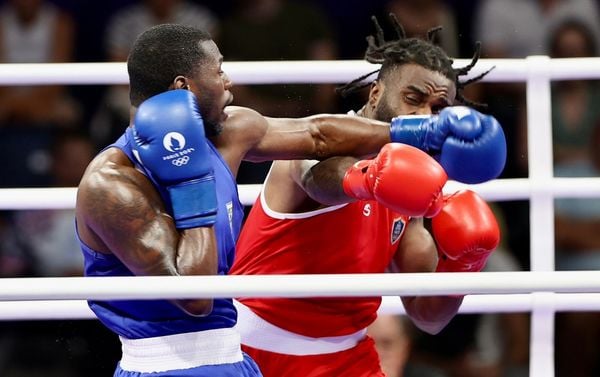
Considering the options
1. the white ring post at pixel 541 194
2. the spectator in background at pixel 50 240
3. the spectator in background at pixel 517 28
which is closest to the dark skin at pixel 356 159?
the white ring post at pixel 541 194

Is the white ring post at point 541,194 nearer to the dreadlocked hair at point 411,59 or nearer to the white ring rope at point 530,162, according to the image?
the white ring rope at point 530,162

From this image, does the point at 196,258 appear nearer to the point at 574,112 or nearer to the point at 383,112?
the point at 383,112

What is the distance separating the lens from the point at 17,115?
4.84m

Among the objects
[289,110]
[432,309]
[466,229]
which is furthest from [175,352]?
[289,110]

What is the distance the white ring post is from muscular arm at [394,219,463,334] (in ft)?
0.81

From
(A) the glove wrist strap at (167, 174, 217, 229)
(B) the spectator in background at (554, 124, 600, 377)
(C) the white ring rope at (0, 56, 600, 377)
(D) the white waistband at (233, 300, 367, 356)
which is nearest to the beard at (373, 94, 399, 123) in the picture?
(C) the white ring rope at (0, 56, 600, 377)

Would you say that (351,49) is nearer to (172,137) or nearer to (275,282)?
(172,137)

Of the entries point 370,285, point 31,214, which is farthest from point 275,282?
point 31,214

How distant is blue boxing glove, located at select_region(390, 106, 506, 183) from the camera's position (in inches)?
97.7

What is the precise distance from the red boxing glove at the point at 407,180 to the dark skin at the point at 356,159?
0.75 ft

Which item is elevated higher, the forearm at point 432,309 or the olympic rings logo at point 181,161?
the olympic rings logo at point 181,161

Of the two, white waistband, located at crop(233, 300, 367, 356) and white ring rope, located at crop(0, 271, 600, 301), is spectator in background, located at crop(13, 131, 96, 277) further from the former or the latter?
white ring rope, located at crop(0, 271, 600, 301)

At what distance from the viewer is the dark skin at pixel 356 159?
9.00ft

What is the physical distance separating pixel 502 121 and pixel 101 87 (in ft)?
5.75
